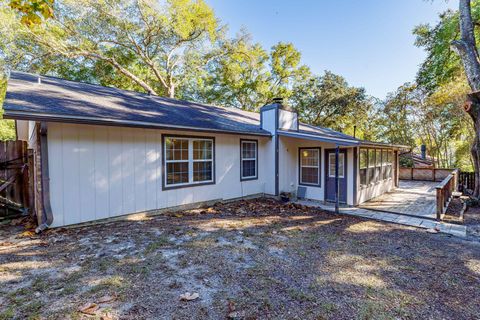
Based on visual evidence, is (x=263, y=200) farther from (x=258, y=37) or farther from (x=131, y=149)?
(x=258, y=37)

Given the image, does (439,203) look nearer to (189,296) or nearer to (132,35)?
(189,296)

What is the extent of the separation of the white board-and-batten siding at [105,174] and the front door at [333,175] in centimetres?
436

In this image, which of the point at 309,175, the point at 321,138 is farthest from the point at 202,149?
the point at 309,175

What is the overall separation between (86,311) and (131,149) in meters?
4.14

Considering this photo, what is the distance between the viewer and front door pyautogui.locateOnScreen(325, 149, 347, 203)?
8.10 meters

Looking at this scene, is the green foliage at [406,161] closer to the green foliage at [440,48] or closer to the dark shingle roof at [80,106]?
the green foliage at [440,48]

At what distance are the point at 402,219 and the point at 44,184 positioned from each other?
8.57 meters

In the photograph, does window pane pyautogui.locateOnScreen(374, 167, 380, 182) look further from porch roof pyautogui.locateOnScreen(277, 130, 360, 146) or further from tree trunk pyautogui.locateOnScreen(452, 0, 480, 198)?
tree trunk pyautogui.locateOnScreen(452, 0, 480, 198)

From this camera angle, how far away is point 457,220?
6.34 m

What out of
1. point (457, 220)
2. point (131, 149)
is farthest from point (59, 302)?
point (457, 220)

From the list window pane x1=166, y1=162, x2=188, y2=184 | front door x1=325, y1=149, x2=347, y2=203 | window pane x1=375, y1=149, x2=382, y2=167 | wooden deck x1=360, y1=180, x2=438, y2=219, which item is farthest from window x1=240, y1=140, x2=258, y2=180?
window pane x1=375, y1=149, x2=382, y2=167

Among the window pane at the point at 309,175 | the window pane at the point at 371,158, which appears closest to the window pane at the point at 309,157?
the window pane at the point at 309,175

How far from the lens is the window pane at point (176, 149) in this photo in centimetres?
664

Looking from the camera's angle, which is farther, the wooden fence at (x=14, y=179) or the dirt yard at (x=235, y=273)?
the wooden fence at (x=14, y=179)
